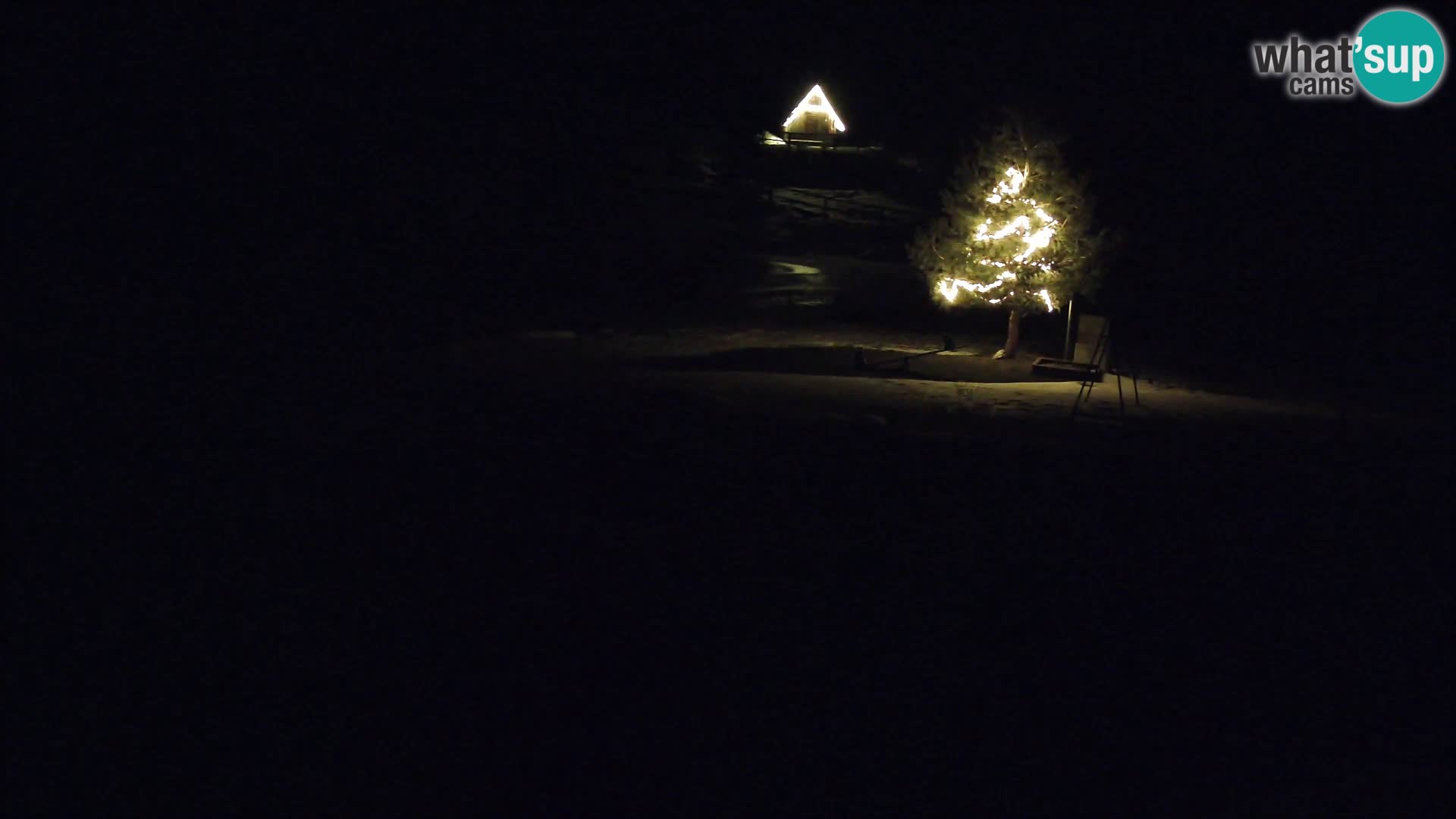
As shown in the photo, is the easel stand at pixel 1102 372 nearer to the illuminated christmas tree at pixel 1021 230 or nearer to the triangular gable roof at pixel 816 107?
the illuminated christmas tree at pixel 1021 230

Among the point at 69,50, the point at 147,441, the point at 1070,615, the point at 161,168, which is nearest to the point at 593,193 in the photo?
the point at 161,168

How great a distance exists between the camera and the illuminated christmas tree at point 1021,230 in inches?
632

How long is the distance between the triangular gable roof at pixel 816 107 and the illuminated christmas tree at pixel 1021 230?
677 inches

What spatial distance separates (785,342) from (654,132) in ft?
57.3

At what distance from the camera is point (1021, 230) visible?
16.3m

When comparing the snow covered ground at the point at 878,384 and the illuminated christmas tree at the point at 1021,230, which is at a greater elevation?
the illuminated christmas tree at the point at 1021,230

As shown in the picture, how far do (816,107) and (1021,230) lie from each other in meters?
18.4

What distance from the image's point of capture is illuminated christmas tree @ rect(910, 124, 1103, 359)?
1605cm

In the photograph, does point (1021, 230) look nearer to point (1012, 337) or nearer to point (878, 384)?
point (1012, 337)

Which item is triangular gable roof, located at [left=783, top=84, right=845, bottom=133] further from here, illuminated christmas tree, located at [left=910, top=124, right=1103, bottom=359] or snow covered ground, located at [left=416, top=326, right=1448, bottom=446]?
illuminated christmas tree, located at [left=910, top=124, right=1103, bottom=359]

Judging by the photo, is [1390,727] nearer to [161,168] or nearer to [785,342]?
[785,342]

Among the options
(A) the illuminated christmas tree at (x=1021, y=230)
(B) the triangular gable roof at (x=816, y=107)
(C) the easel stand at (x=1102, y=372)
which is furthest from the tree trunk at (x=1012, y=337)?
(B) the triangular gable roof at (x=816, y=107)

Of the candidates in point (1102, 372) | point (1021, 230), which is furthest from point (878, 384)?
point (1021, 230)

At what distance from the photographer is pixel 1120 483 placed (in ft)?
27.1
